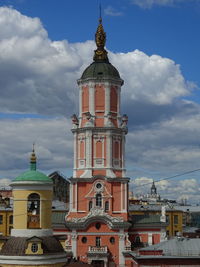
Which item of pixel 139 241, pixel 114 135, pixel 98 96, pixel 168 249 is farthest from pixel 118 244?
pixel 168 249

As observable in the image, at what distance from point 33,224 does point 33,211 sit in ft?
2.84

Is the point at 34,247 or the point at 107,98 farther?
the point at 107,98

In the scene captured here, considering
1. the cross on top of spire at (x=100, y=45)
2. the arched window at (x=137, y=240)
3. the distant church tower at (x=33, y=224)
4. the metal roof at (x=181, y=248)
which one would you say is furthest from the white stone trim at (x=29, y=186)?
the cross on top of spire at (x=100, y=45)

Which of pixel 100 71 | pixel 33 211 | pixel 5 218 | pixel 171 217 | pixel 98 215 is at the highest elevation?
pixel 100 71

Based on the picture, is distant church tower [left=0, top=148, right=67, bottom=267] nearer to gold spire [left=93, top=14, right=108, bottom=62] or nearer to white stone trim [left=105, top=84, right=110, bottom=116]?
white stone trim [left=105, top=84, right=110, bottom=116]

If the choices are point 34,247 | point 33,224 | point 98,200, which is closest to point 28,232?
point 33,224

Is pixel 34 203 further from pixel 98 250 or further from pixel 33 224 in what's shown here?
pixel 98 250

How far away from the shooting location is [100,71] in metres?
60.0

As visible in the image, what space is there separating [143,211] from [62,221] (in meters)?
29.2

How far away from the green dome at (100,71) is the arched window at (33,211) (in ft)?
78.0

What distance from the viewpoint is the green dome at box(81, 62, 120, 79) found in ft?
196

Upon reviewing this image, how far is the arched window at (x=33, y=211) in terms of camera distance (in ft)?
124

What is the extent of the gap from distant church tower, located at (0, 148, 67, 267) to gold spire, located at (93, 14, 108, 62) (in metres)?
25.1

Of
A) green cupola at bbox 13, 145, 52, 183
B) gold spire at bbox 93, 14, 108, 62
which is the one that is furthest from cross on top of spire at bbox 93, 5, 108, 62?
green cupola at bbox 13, 145, 52, 183
